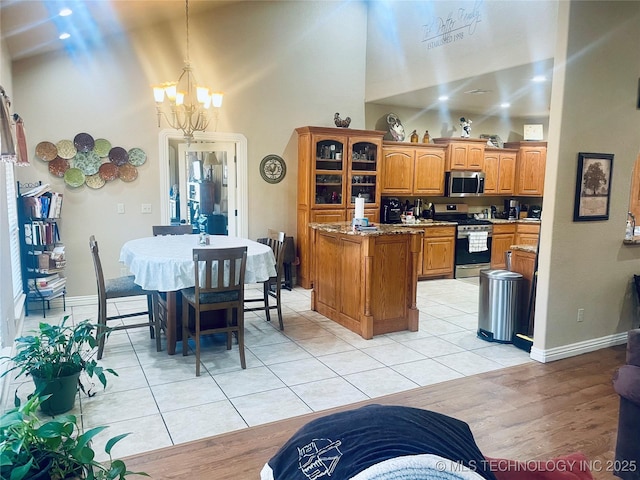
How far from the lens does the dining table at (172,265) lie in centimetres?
358

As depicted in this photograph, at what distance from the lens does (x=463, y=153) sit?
7273 mm

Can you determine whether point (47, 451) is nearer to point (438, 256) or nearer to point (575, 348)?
point (575, 348)

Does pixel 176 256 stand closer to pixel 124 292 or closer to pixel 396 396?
pixel 124 292

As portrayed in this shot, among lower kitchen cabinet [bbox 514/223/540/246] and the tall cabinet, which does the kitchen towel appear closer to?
lower kitchen cabinet [bbox 514/223/540/246]

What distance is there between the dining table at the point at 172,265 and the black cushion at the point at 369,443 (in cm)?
263

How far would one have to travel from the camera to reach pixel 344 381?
344 centimetres

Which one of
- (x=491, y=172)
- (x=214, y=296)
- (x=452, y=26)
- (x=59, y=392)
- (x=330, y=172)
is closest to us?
(x=59, y=392)

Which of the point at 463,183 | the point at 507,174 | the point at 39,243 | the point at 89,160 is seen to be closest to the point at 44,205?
the point at 39,243

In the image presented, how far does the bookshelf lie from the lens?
4.78 meters

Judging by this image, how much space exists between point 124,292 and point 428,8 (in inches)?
185

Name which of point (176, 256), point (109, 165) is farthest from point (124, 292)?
point (109, 165)

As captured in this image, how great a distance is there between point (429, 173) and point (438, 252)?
1225 millimetres

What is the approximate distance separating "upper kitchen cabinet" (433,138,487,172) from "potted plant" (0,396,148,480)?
6.60m

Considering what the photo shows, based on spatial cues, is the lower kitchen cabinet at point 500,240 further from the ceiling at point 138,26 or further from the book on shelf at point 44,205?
the book on shelf at point 44,205
